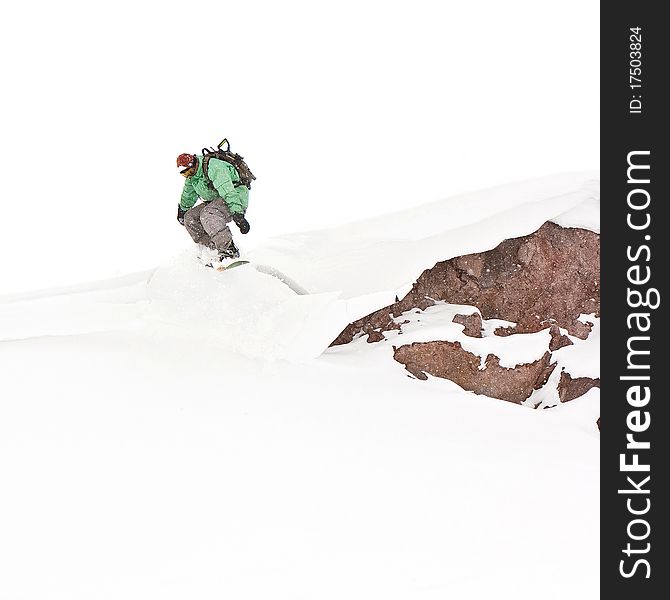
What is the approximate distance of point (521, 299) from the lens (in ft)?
19.7

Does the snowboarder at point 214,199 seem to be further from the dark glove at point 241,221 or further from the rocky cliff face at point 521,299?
the rocky cliff face at point 521,299

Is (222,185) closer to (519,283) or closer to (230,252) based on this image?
(230,252)

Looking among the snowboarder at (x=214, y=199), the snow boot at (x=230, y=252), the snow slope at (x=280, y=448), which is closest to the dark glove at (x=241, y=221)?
the snowboarder at (x=214, y=199)

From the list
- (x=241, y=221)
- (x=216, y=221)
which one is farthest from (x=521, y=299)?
(x=216, y=221)

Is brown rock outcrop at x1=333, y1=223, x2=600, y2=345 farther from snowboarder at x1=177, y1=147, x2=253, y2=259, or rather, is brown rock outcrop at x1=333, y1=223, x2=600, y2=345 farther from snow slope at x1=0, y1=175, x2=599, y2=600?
snowboarder at x1=177, y1=147, x2=253, y2=259

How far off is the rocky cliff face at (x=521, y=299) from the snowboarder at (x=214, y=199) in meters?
1.27

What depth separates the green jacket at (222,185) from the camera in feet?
18.2

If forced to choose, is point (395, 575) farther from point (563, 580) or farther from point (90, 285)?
point (90, 285)

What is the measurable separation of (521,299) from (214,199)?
2733 millimetres

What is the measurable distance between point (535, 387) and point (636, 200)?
179cm

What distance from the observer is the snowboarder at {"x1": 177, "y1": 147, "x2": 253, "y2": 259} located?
18.2 feet

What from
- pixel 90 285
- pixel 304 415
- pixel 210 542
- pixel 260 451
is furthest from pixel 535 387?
pixel 90 285

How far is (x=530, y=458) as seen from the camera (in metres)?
4.77

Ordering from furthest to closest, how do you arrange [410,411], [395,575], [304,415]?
[410,411] → [304,415] → [395,575]
